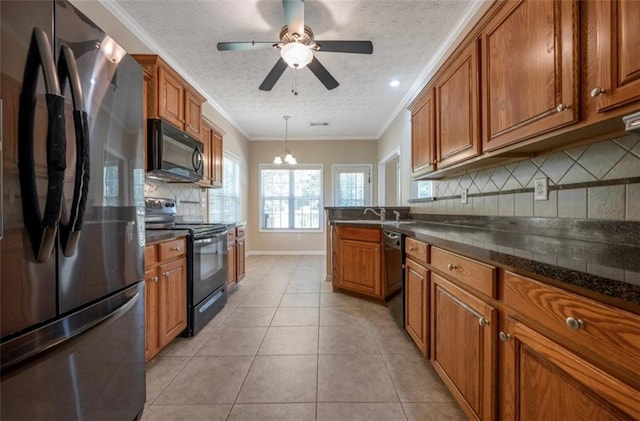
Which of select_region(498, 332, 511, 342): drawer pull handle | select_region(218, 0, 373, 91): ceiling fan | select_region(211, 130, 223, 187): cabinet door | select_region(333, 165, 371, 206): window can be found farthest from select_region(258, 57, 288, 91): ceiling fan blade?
select_region(333, 165, 371, 206): window

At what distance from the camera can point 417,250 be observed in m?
1.76

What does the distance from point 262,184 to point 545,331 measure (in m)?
5.76

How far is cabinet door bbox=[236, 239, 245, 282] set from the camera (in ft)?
11.3

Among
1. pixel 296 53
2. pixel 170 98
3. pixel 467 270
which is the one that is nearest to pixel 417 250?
pixel 467 270

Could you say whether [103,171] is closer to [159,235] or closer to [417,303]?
[159,235]

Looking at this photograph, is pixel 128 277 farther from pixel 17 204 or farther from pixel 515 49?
pixel 515 49

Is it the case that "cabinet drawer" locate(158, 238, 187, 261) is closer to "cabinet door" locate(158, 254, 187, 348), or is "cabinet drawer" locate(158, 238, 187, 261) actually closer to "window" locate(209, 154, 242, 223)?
"cabinet door" locate(158, 254, 187, 348)

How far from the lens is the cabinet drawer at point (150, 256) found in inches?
64.6

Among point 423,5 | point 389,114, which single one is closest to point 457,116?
point 423,5

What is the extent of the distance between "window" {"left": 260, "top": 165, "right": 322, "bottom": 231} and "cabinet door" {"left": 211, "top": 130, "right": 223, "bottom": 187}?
2.25 metres

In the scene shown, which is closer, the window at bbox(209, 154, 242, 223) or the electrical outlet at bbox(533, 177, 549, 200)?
the electrical outlet at bbox(533, 177, 549, 200)

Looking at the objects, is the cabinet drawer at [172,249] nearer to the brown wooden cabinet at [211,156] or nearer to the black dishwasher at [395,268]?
the brown wooden cabinet at [211,156]

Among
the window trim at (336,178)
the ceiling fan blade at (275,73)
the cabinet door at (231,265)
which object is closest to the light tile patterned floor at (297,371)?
the cabinet door at (231,265)

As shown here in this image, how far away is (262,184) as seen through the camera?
6.10 metres
